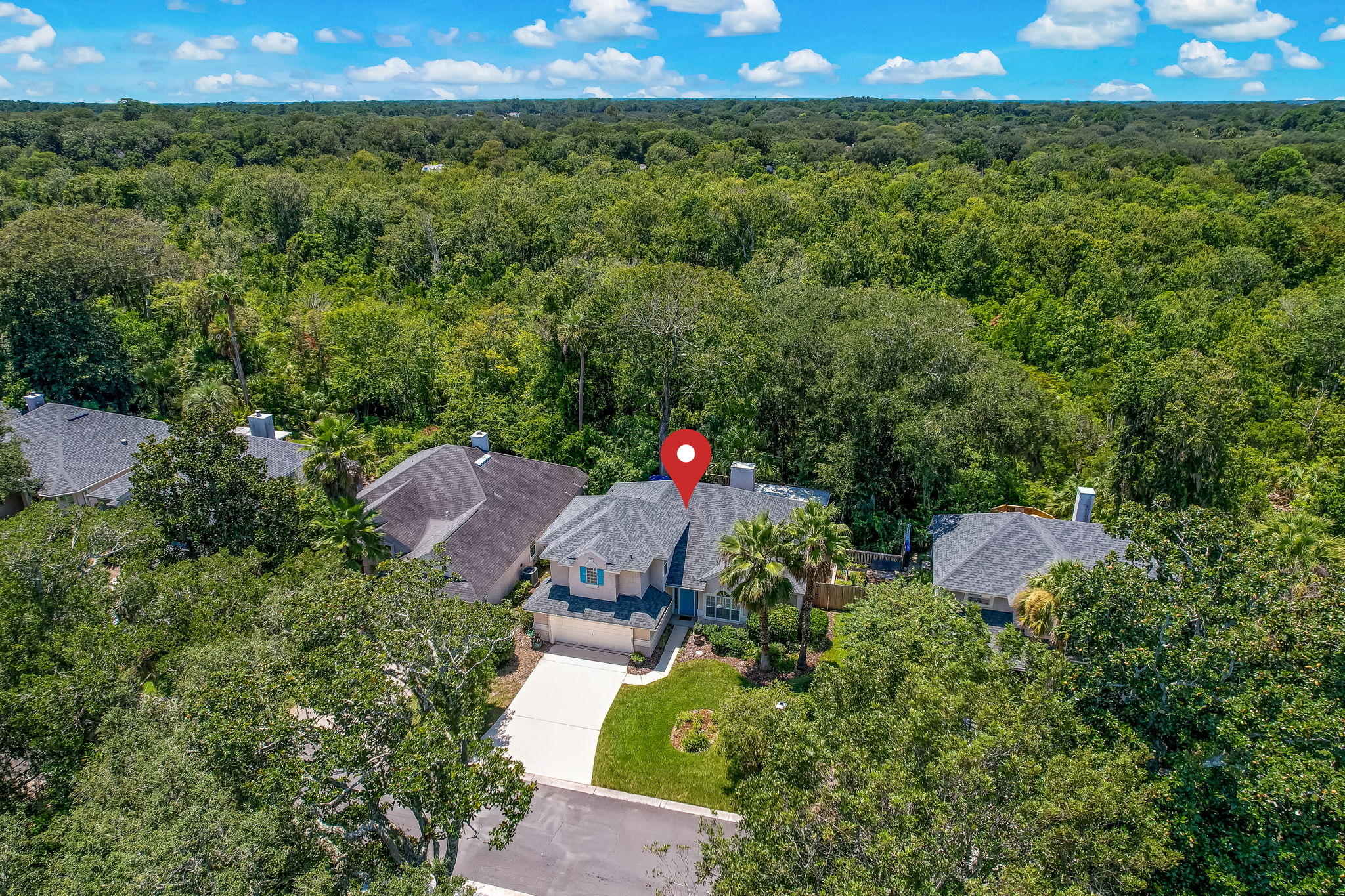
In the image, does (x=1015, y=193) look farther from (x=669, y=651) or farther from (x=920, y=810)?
(x=920, y=810)

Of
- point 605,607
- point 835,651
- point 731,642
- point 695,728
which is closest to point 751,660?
point 731,642

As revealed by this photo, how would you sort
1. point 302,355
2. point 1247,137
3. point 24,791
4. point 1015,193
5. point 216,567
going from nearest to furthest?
point 24,791
point 216,567
point 302,355
point 1015,193
point 1247,137

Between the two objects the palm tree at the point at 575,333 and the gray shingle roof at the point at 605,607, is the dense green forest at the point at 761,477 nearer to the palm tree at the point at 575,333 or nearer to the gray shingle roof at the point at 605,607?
the palm tree at the point at 575,333

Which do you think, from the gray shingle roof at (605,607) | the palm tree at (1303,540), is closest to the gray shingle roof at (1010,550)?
the palm tree at (1303,540)

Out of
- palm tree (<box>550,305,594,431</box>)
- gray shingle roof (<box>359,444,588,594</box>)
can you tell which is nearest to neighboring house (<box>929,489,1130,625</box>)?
gray shingle roof (<box>359,444,588,594</box>)

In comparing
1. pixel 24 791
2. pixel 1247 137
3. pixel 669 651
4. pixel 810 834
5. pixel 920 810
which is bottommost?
pixel 669 651

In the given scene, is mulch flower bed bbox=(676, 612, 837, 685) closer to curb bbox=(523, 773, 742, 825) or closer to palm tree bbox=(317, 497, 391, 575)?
curb bbox=(523, 773, 742, 825)

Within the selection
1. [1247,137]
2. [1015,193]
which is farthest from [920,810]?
[1247,137]

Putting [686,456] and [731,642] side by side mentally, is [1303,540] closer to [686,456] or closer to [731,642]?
[731,642]
